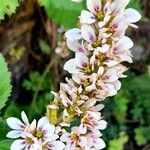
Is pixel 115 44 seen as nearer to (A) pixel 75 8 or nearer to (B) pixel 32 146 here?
(B) pixel 32 146

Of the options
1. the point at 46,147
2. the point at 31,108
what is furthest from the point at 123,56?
the point at 31,108

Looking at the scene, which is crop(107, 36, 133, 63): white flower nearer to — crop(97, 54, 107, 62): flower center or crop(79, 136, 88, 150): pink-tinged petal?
crop(97, 54, 107, 62): flower center

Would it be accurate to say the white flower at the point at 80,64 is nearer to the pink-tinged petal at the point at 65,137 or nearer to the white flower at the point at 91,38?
the white flower at the point at 91,38

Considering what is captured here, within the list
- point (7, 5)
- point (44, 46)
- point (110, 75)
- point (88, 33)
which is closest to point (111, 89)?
point (110, 75)

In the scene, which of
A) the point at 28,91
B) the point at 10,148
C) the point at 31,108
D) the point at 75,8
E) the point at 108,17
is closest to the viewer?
the point at 108,17

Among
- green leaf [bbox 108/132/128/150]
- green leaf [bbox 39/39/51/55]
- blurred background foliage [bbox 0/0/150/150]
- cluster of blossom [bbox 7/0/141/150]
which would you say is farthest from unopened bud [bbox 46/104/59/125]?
green leaf [bbox 39/39/51/55]
